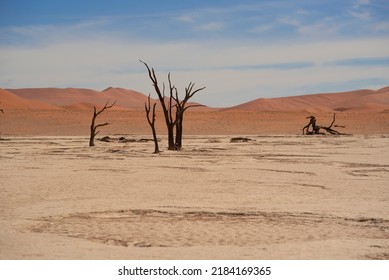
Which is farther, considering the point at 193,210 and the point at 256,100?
the point at 256,100

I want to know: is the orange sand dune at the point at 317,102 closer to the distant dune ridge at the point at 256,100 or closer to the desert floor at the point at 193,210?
the distant dune ridge at the point at 256,100

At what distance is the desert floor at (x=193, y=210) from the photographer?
23.2 ft

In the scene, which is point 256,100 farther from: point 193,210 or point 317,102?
point 193,210

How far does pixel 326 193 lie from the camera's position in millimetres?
11562

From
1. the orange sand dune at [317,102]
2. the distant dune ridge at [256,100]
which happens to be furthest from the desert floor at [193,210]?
the orange sand dune at [317,102]

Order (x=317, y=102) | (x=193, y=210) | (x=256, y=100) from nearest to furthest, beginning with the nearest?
(x=193, y=210), (x=256, y=100), (x=317, y=102)

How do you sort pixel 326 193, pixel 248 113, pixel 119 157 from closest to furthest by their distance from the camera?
pixel 326 193 < pixel 119 157 < pixel 248 113

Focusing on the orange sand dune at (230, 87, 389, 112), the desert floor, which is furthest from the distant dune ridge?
the desert floor

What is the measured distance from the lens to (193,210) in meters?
9.68

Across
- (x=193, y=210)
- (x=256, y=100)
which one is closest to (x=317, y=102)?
(x=256, y=100)

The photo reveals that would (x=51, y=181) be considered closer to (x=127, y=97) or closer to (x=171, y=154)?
(x=171, y=154)

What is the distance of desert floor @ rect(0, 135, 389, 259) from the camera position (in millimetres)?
7070
